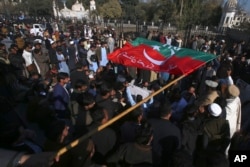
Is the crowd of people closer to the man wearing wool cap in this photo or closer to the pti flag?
the man wearing wool cap

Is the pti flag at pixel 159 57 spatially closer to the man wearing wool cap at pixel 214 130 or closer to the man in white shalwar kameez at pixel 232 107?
the man in white shalwar kameez at pixel 232 107

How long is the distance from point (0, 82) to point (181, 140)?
14.6ft

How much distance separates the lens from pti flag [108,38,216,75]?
524cm

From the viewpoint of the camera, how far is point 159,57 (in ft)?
19.0

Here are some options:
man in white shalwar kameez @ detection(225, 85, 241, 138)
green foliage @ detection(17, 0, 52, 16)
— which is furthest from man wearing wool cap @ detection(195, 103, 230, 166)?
green foliage @ detection(17, 0, 52, 16)

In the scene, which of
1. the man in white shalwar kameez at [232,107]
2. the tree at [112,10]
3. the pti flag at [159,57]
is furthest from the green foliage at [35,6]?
the man in white shalwar kameez at [232,107]

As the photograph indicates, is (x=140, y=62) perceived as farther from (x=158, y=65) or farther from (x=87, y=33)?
(x=87, y=33)

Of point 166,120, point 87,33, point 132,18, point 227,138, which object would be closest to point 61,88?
point 166,120

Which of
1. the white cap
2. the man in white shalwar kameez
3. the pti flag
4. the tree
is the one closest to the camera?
the white cap

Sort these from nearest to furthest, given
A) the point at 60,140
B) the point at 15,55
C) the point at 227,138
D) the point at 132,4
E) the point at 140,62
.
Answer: the point at 60,140 → the point at 227,138 → the point at 140,62 → the point at 15,55 → the point at 132,4

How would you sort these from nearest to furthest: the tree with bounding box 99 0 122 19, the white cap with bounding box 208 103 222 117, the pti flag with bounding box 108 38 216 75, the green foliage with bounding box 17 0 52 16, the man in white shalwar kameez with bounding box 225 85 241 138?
the white cap with bounding box 208 103 222 117 < the man in white shalwar kameez with bounding box 225 85 241 138 < the pti flag with bounding box 108 38 216 75 < the tree with bounding box 99 0 122 19 < the green foliage with bounding box 17 0 52 16

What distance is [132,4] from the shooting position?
48.4 meters

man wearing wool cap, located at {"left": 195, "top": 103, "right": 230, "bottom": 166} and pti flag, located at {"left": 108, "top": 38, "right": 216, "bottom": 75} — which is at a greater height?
pti flag, located at {"left": 108, "top": 38, "right": 216, "bottom": 75}

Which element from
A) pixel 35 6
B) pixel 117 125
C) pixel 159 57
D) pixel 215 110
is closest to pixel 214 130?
pixel 215 110
